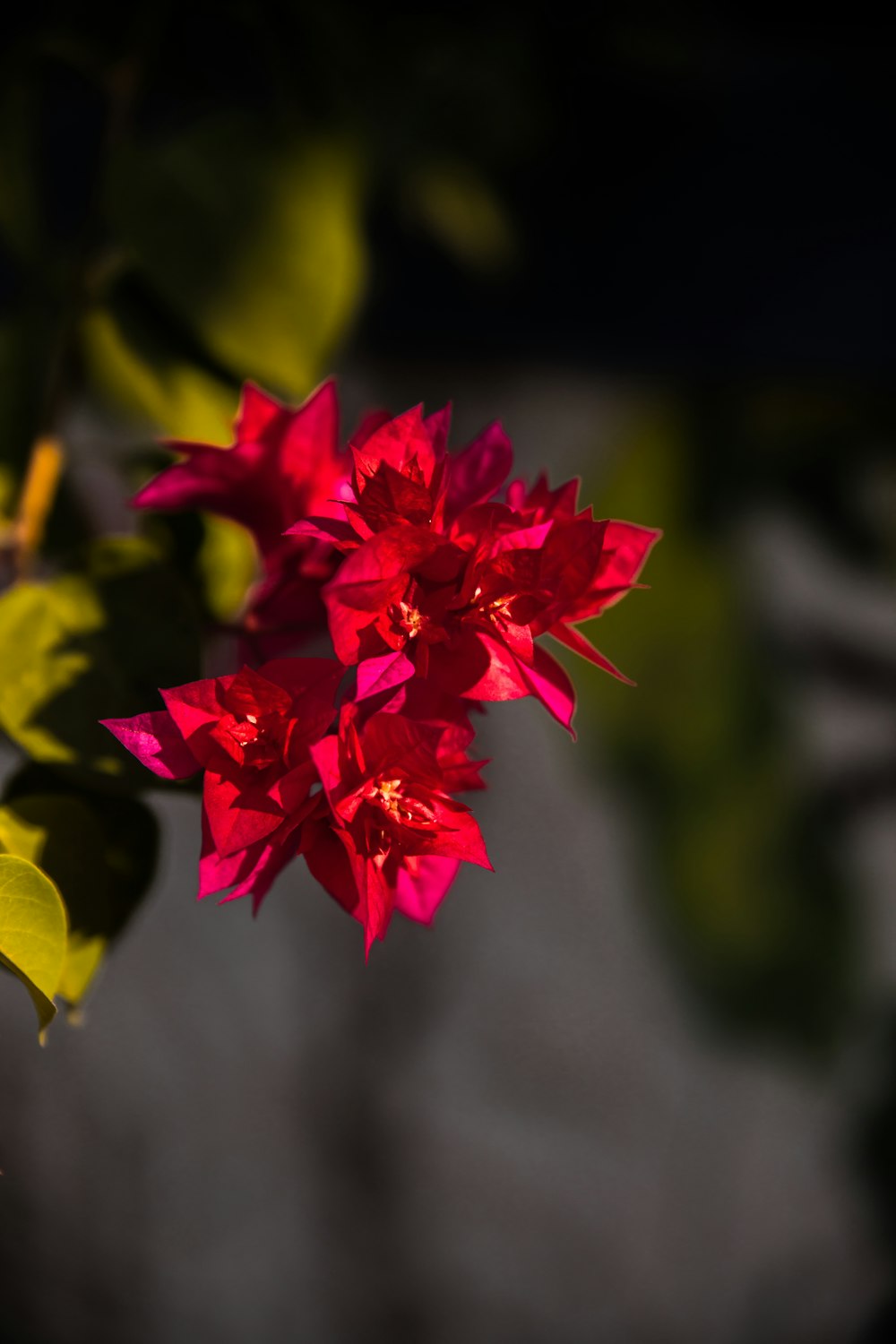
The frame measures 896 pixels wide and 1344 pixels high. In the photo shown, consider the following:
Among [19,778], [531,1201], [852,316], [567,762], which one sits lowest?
[531,1201]

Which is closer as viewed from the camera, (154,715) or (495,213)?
(154,715)

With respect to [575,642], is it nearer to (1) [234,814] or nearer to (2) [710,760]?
(1) [234,814]

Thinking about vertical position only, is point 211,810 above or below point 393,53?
below

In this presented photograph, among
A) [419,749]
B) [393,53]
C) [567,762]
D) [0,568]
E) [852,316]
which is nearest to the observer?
[419,749]

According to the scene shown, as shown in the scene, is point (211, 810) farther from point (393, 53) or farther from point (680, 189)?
point (680, 189)

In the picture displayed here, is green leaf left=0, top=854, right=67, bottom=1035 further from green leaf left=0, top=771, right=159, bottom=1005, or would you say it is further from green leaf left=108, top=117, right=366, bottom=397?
green leaf left=108, top=117, right=366, bottom=397

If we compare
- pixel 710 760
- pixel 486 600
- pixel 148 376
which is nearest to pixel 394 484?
pixel 486 600

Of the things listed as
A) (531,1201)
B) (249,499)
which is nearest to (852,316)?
(249,499)
